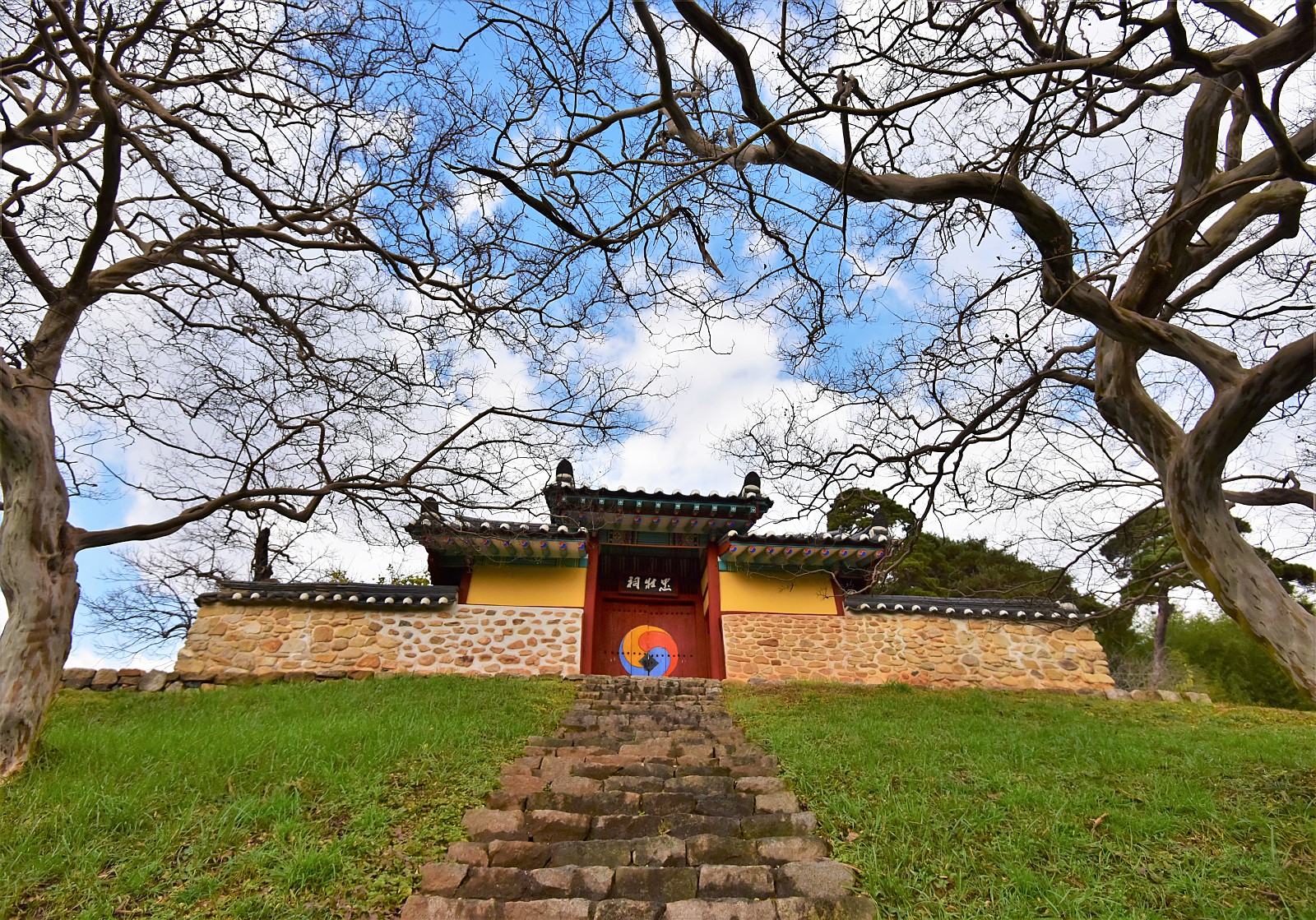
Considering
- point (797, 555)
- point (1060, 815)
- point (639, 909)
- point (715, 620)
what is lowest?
point (639, 909)

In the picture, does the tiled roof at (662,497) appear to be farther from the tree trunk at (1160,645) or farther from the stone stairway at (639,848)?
the tree trunk at (1160,645)

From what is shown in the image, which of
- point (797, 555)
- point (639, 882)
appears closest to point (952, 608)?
point (797, 555)

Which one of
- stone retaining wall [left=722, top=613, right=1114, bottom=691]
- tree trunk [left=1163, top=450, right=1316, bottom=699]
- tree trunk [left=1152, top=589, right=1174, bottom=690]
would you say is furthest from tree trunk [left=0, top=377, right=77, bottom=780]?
tree trunk [left=1152, top=589, right=1174, bottom=690]

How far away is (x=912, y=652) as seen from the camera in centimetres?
1011

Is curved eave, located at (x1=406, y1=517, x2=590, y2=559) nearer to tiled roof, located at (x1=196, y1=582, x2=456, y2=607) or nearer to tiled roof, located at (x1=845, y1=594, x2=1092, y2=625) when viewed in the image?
tiled roof, located at (x1=196, y1=582, x2=456, y2=607)

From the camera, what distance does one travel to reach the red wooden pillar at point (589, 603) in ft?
32.6

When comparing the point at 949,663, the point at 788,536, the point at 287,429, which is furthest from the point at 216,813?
the point at 949,663

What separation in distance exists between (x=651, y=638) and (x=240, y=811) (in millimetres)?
8368

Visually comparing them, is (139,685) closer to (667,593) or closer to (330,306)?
(330,306)

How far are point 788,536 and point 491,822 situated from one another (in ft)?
24.6

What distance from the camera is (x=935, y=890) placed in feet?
9.56

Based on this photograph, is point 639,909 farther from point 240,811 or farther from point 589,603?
point 589,603

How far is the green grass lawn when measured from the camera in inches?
111

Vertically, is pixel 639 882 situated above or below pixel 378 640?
below
